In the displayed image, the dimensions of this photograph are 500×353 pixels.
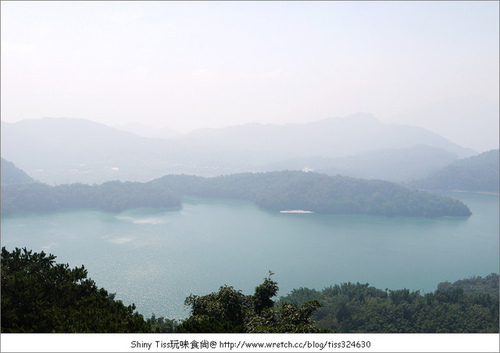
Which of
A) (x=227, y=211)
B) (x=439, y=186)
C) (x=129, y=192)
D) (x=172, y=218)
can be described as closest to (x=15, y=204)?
(x=129, y=192)

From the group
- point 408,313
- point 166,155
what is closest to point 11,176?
point 166,155

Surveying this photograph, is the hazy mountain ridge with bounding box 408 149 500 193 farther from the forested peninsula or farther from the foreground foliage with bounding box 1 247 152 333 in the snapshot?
the foreground foliage with bounding box 1 247 152 333

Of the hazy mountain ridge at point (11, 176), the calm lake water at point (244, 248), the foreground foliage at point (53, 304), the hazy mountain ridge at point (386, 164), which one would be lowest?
the calm lake water at point (244, 248)

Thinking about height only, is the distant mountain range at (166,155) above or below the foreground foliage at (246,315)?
above

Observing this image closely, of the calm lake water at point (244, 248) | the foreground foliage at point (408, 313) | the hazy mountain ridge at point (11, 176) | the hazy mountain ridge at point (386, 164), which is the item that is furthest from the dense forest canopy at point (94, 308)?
the hazy mountain ridge at point (386, 164)

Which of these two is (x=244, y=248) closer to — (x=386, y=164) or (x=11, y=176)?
(x=11, y=176)

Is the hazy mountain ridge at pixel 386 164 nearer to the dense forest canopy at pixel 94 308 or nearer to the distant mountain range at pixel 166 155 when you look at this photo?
the distant mountain range at pixel 166 155
